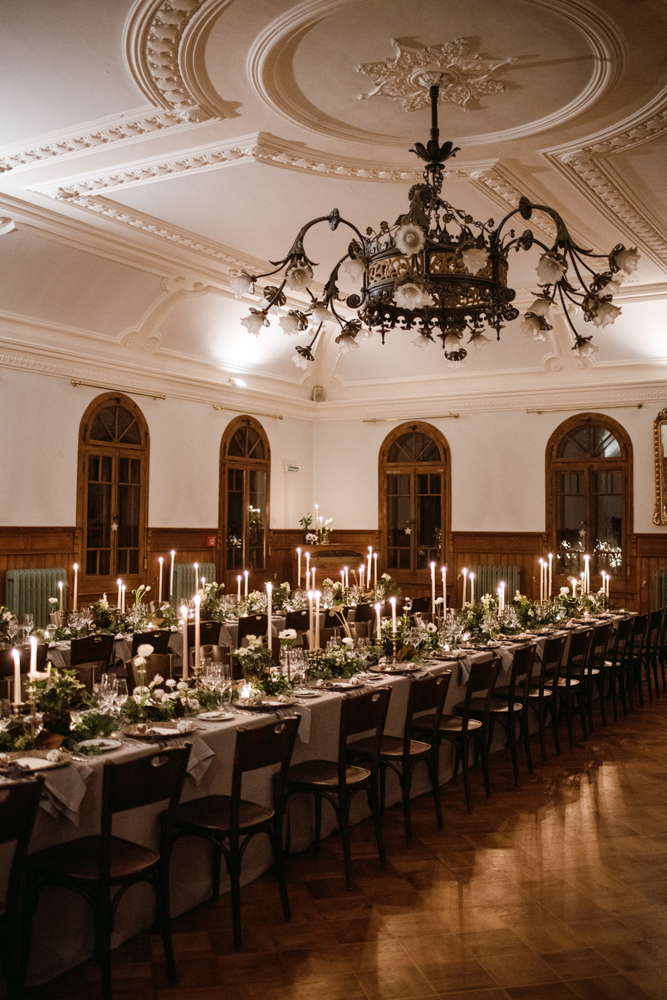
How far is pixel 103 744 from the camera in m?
4.05

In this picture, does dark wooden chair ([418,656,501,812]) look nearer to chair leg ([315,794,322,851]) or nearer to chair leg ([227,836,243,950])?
chair leg ([315,794,322,851])

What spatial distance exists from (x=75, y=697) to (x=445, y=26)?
179 inches

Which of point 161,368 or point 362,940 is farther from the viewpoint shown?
point 161,368

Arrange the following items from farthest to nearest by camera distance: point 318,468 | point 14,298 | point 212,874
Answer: point 318,468 < point 14,298 < point 212,874

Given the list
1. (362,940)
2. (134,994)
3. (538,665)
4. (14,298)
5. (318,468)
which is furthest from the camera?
(318,468)

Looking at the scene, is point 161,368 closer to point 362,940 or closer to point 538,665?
point 538,665

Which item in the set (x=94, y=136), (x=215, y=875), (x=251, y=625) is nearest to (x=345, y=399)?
(x=251, y=625)

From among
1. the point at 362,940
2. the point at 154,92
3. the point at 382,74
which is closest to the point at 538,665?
the point at 362,940

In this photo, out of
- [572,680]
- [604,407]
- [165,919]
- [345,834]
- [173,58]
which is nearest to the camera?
[165,919]

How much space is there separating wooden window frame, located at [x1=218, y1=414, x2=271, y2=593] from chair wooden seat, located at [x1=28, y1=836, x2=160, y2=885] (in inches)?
397

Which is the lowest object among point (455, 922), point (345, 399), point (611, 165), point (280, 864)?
point (455, 922)

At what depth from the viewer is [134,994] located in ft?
11.3

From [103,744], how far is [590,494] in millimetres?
10953

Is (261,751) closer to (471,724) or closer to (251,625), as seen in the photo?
(471,724)
